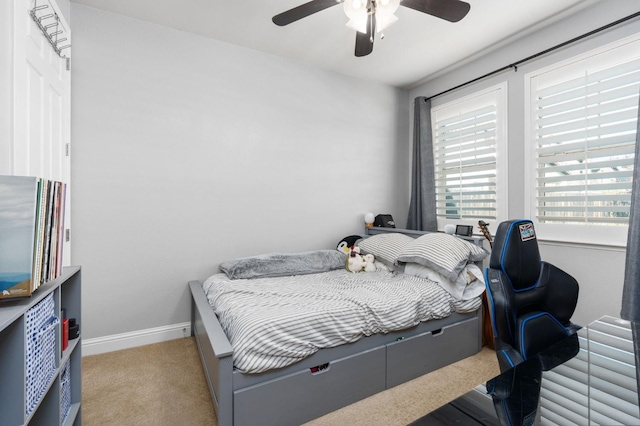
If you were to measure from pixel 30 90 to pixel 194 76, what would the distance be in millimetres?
1337

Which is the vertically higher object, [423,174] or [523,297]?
[423,174]

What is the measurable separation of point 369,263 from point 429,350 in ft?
2.85

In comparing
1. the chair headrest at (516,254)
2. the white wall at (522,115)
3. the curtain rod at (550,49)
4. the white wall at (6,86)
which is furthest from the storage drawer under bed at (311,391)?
the curtain rod at (550,49)

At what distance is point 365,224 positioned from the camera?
3447 mm

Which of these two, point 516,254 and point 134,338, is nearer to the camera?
point 516,254

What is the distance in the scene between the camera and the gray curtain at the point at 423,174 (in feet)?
11.0

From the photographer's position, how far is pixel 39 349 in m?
0.92

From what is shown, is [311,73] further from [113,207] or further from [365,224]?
[113,207]

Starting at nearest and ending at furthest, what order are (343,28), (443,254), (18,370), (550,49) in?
(18,370) < (443,254) < (550,49) < (343,28)

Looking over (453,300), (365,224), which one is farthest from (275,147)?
(453,300)

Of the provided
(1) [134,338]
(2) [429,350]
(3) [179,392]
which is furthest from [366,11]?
(1) [134,338]

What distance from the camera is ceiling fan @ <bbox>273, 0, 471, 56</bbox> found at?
5.21 feet

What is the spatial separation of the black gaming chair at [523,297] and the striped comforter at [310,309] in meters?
0.68

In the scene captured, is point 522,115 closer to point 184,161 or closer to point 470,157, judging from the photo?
point 470,157
